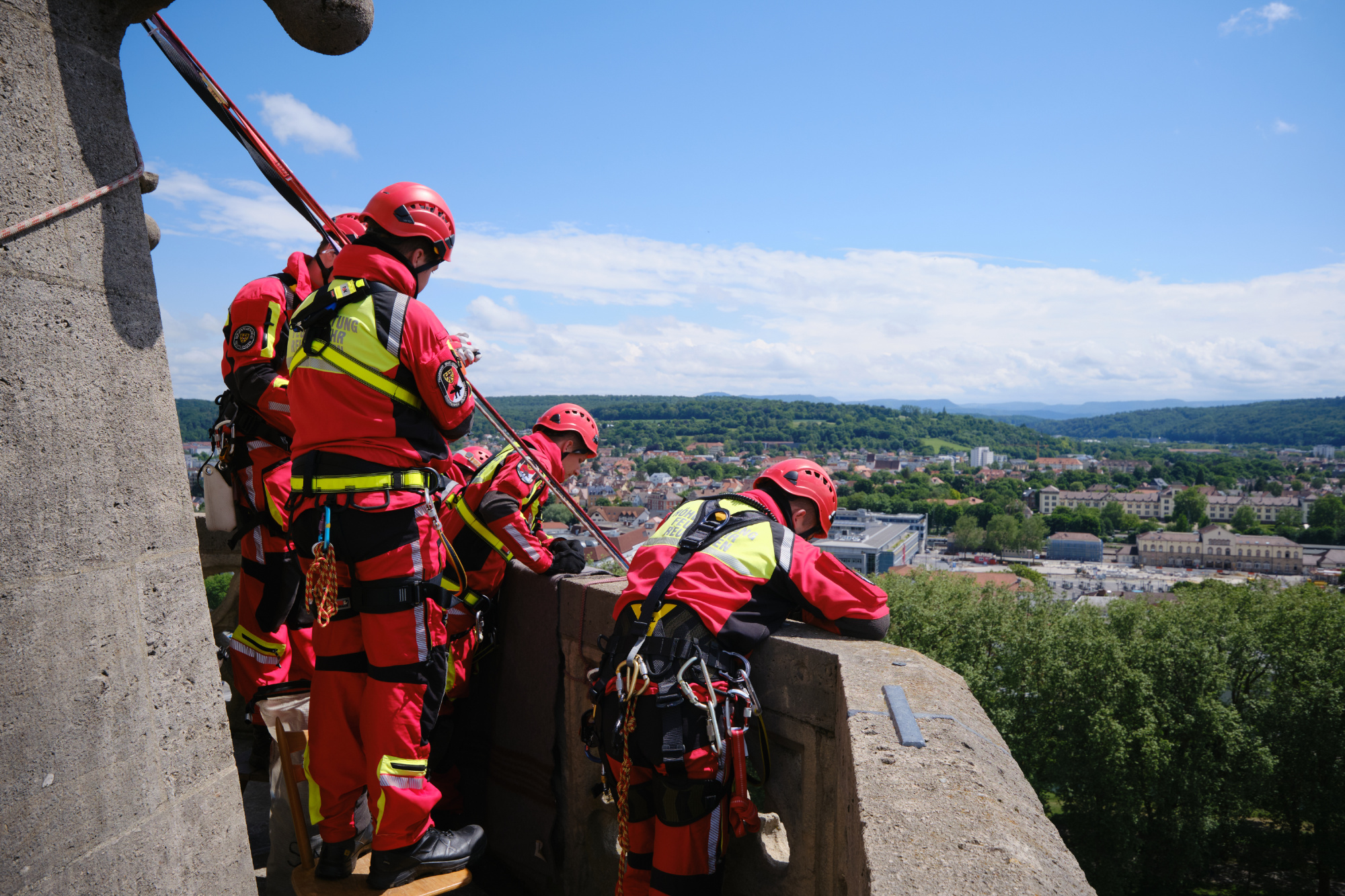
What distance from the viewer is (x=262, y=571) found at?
4133 mm

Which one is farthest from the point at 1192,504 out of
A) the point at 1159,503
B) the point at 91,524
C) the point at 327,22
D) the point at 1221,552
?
the point at 91,524

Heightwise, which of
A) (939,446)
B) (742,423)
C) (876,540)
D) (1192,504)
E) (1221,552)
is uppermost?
(742,423)

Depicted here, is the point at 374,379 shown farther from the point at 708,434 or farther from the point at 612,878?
the point at 708,434

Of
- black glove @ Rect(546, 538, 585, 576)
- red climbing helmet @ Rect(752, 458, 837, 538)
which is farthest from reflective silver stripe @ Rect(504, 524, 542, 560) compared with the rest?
red climbing helmet @ Rect(752, 458, 837, 538)

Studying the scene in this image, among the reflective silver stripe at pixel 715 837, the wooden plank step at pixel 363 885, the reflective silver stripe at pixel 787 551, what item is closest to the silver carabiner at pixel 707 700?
the reflective silver stripe at pixel 715 837

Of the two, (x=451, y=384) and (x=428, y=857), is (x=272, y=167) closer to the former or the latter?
(x=451, y=384)

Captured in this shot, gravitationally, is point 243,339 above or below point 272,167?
below

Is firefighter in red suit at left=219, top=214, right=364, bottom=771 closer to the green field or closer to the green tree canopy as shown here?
the green tree canopy

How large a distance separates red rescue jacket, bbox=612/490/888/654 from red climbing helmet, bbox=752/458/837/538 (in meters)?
0.55

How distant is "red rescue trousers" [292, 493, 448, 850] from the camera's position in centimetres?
291

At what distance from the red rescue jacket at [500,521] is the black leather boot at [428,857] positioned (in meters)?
1.21

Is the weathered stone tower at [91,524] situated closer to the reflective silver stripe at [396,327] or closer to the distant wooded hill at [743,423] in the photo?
the reflective silver stripe at [396,327]

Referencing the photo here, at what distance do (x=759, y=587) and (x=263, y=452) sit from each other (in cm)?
256

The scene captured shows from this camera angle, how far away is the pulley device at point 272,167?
102 inches
